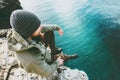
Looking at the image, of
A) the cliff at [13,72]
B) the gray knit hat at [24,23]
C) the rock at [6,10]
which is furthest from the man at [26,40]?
the rock at [6,10]

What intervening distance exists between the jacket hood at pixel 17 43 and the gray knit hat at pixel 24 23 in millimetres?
84

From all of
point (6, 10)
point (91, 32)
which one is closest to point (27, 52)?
point (6, 10)

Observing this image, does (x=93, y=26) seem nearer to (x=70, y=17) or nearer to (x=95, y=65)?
(x=70, y=17)

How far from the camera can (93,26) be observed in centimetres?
1337

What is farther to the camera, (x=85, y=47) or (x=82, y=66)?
(x=85, y=47)

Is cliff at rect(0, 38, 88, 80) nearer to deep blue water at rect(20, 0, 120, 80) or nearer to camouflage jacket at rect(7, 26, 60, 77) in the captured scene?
camouflage jacket at rect(7, 26, 60, 77)

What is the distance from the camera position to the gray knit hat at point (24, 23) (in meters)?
3.54

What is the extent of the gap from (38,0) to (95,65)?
1297 cm

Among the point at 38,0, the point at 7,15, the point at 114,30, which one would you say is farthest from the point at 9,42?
the point at 38,0

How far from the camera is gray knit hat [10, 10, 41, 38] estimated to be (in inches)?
140

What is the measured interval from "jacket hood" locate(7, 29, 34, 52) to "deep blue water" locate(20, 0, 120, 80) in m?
6.39

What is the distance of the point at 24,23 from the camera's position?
3562mm

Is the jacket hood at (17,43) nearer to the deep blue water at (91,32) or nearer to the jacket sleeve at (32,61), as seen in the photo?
the jacket sleeve at (32,61)

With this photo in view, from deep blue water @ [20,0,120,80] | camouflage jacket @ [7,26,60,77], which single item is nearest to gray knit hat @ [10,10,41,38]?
camouflage jacket @ [7,26,60,77]
